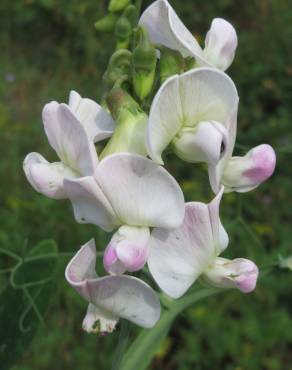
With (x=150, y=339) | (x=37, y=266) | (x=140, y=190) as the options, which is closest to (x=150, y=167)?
(x=140, y=190)

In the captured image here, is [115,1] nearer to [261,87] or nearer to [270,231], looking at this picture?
[270,231]

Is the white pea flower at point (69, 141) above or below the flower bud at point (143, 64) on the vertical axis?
below

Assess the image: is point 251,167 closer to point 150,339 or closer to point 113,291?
point 113,291

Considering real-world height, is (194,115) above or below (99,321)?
above

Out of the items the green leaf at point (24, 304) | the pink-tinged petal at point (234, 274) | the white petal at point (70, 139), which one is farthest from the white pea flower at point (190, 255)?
the green leaf at point (24, 304)

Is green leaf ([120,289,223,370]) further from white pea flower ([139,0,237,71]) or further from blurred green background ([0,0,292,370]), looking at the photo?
white pea flower ([139,0,237,71])

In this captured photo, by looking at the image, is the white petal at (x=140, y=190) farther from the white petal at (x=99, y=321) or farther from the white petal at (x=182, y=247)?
the white petal at (x=99, y=321)
